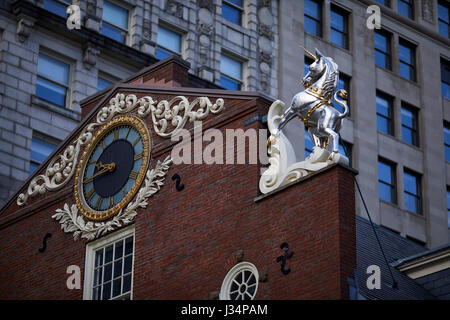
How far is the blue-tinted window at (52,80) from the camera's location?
52.6m

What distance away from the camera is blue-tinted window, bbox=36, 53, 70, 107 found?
173ft

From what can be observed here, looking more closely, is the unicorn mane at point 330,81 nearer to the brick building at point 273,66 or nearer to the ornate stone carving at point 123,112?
the ornate stone carving at point 123,112

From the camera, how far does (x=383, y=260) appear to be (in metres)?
35.6

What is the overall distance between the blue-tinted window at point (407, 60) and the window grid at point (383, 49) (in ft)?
2.53

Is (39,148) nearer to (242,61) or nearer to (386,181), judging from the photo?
(242,61)

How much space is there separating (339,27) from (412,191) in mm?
8990

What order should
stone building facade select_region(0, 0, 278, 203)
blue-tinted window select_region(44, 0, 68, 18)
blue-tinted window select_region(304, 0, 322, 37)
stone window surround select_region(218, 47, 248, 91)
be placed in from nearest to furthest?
1. stone building facade select_region(0, 0, 278, 203)
2. blue-tinted window select_region(44, 0, 68, 18)
3. stone window surround select_region(218, 47, 248, 91)
4. blue-tinted window select_region(304, 0, 322, 37)

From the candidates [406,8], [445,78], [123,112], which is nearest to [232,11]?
[406,8]

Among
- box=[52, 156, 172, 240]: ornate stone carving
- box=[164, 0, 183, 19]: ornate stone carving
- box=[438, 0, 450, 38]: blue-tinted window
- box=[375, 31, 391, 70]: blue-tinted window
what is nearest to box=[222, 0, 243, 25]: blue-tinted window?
box=[164, 0, 183, 19]: ornate stone carving

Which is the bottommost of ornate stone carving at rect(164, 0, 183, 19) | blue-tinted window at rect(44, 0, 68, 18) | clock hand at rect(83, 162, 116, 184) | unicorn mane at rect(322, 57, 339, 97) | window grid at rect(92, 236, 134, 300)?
window grid at rect(92, 236, 134, 300)

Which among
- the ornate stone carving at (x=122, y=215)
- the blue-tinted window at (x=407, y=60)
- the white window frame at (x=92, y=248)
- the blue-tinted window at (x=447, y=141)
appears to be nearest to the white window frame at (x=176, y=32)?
the blue-tinted window at (x=407, y=60)

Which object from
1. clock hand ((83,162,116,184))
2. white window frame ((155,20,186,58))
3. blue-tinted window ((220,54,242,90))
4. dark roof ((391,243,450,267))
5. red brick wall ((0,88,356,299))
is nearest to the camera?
red brick wall ((0,88,356,299))

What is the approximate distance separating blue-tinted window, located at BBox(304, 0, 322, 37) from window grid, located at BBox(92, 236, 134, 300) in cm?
3028

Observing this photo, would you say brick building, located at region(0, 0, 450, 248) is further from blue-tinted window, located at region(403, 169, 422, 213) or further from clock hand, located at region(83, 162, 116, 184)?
clock hand, located at region(83, 162, 116, 184)
